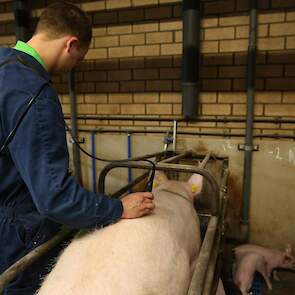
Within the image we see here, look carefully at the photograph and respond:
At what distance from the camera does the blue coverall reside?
1068 mm

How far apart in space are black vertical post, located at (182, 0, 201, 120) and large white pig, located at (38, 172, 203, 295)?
1516mm

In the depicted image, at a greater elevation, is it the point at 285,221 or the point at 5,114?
the point at 5,114

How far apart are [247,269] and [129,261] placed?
172 cm

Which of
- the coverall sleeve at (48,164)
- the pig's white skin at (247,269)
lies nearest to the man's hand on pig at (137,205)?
the coverall sleeve at (48,164)

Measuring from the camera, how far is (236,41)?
2.75 m

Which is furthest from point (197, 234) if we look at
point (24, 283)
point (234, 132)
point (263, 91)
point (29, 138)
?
point (263, 91)

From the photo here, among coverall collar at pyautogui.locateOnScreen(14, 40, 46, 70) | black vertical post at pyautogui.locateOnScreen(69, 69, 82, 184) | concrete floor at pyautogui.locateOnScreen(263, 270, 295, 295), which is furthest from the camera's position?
black vertical post at pyautogui.locateOnScreen(69, 69, 82, 184)

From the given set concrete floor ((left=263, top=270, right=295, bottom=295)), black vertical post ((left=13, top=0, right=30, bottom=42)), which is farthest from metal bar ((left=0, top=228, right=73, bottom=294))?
black vertical post ((left=13, top=0, right=30, bottom=42))

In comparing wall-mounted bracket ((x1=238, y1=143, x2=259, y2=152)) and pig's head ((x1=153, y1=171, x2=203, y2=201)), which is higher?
wall-mounted bracket ((x1=238, y1=143, x2=259, y2=152))

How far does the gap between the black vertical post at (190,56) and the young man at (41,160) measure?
1.50 meters

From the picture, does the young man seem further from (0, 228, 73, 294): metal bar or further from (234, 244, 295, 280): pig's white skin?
(234, 244, 295, 280): pig's white skin

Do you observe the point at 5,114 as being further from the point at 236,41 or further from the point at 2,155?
the point at 236,41

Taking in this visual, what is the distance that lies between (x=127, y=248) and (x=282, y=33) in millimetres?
2340

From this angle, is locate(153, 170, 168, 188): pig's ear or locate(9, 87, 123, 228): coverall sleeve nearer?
locate(9, 87, 123, 228): coverall sleeve
